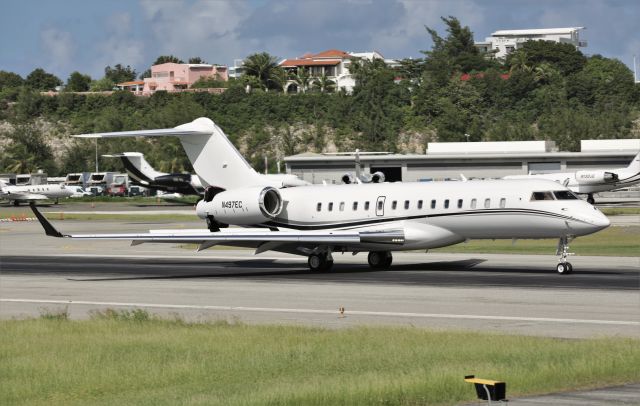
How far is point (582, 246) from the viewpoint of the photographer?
4712cm

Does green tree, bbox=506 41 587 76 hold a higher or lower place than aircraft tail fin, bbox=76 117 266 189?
higher

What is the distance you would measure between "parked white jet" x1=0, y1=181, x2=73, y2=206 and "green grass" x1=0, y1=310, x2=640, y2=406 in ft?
294

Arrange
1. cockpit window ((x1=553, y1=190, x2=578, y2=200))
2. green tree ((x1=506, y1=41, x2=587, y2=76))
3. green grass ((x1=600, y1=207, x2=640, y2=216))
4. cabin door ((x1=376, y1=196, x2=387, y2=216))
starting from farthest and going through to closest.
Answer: green tree ((x1=506, y1=41, x2=587, y2=76)) → green grass ((x1=600, y1=207, x2=640, y2=216)) → cabin door ((x1=376, y1=196, x2=387, y2=216)) → cockpit window ((x1=553, y1=190, x2=578, y2=200))

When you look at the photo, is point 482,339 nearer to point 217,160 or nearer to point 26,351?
point 26,351

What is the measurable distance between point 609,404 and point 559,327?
346 inches

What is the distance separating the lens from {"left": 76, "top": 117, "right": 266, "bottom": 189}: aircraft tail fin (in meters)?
A: 40.1

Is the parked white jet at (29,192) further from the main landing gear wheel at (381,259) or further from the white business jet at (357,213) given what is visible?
the main landing gear wheel at (381,259)

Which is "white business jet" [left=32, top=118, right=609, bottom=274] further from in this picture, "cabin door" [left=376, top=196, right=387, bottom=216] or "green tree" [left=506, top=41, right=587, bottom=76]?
"green tree" [left=506, top=41, right=587, bottom=76]

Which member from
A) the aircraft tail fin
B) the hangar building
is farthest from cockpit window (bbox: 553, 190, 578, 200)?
the hangar building

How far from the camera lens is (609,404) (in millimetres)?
13930

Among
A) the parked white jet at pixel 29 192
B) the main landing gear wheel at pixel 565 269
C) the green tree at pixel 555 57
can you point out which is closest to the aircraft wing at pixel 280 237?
the main landing gear wheel at pixel 565 269

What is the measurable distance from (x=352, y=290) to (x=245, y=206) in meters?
7.98

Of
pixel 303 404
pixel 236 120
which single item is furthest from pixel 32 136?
pixel 303 404

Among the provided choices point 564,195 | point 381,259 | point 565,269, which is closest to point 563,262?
point 565,269
